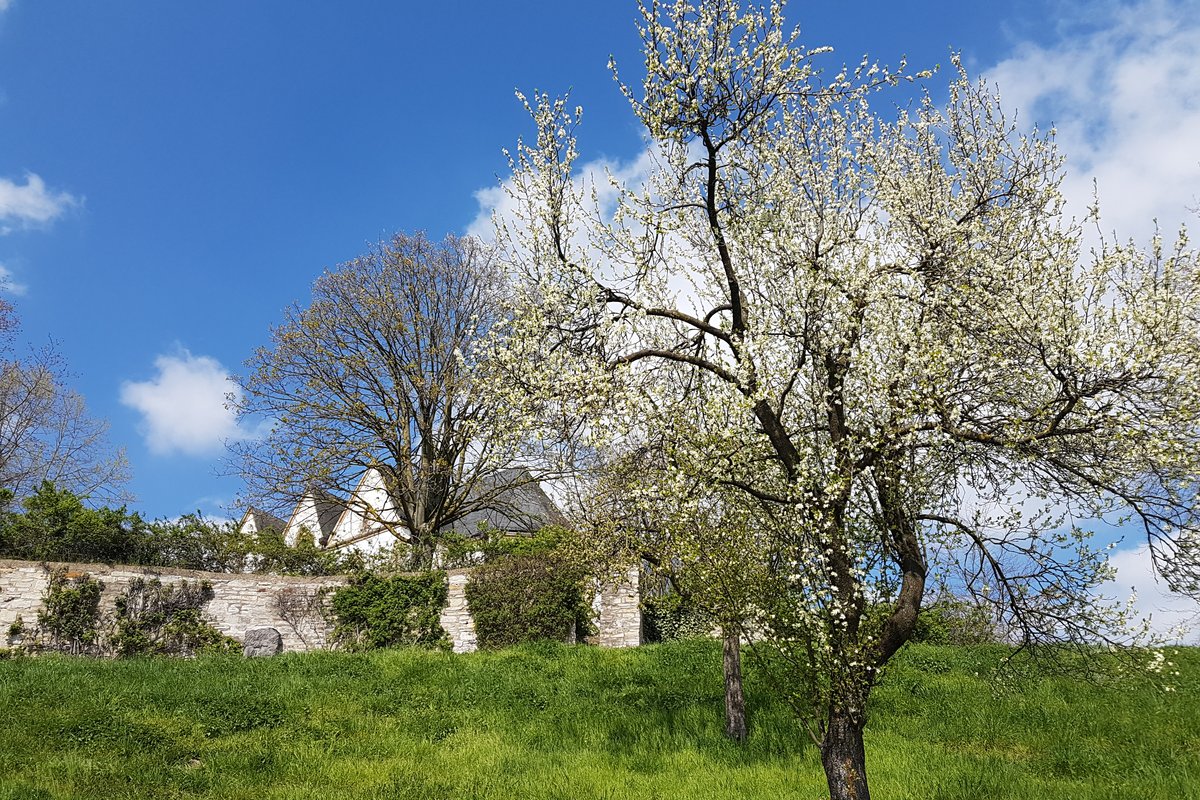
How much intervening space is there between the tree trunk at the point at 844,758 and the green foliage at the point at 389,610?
13.6 metres

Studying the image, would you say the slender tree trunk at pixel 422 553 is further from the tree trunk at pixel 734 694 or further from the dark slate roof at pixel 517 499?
the tree trunk at pixel 734 694

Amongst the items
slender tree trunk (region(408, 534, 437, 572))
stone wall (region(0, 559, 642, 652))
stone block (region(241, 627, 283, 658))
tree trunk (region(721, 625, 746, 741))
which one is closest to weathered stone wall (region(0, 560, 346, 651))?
stone wall (region(0, 559, 642, 652))

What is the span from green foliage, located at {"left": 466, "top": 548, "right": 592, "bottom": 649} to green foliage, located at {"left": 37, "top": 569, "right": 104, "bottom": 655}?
29.5ft

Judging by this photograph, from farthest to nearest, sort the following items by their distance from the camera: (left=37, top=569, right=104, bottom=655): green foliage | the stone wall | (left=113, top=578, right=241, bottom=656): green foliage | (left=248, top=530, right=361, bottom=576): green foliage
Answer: (left=248, top=530, right=361, bottom=576): green foliage, the stone wall, (left=113, top=578, right=241, bottom=656): green foliage, (left=37, top=569, right=104, bottom=655): green foliage

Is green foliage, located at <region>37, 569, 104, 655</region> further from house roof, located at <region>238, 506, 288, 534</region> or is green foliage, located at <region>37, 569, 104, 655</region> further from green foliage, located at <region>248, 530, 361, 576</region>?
house roof, located at <region>238, 506, 288, 534</region>

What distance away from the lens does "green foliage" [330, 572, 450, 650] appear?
19109mm

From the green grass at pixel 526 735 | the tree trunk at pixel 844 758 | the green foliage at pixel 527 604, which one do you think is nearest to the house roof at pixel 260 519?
the green foliage at pixel 527 604

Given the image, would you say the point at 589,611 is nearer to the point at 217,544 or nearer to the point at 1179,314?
the point at 217,544

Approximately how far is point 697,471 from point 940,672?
10.2 m

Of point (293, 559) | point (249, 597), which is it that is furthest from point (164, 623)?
point (293, 559)

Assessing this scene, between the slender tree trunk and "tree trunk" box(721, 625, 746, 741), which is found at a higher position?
the slender tree trunk

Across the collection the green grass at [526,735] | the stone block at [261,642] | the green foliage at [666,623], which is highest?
the green foliage at [666,623]

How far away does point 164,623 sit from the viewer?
18.6 metres

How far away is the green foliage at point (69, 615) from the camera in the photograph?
17.7 meters
